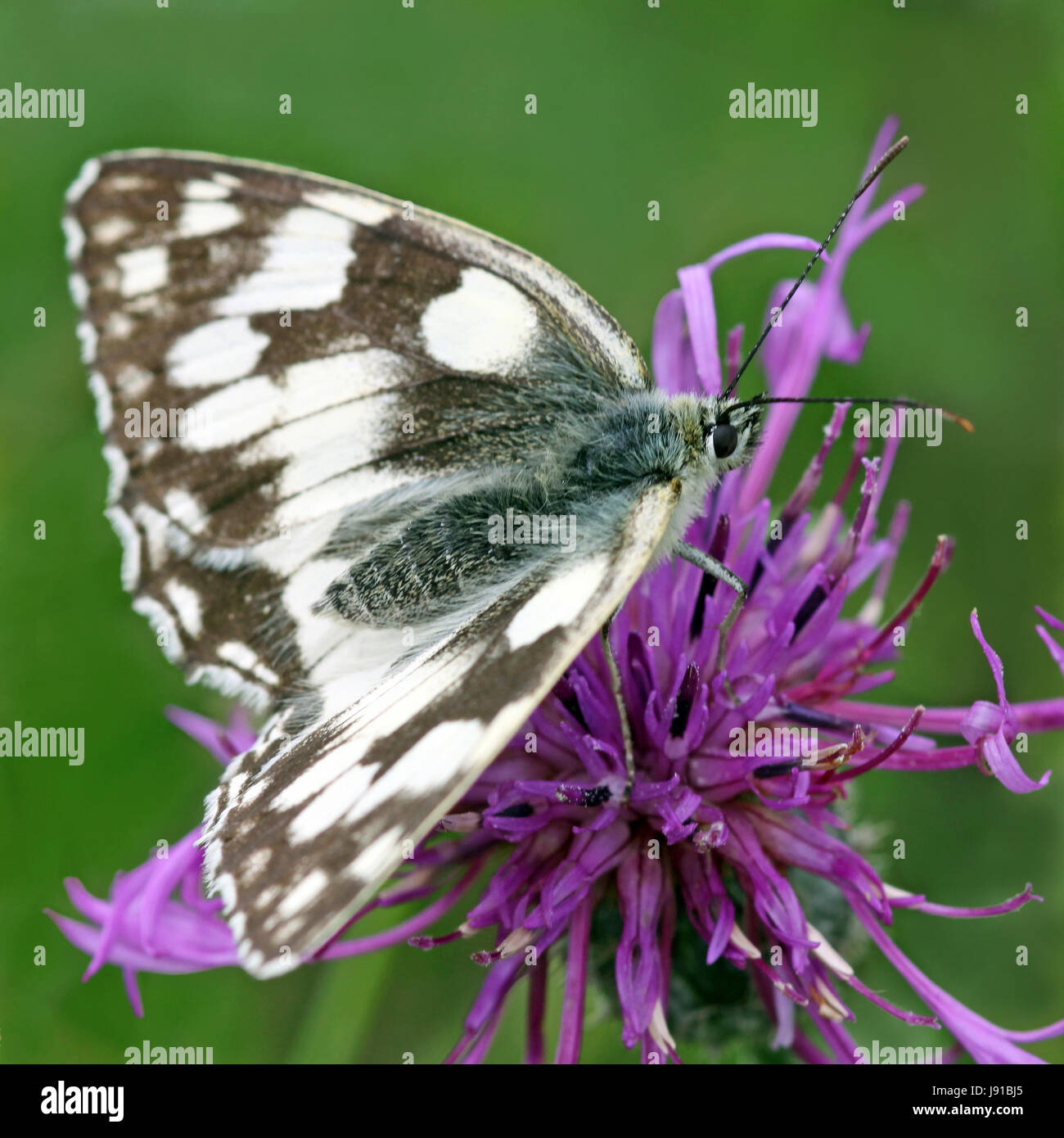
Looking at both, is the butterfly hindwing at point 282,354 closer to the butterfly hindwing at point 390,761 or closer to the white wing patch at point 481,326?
the white wing patch at point 481,326

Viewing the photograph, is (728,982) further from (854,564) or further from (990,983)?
(990,983)

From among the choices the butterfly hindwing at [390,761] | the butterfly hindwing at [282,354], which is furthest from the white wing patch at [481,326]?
the butterfly hindwing at [390,761]

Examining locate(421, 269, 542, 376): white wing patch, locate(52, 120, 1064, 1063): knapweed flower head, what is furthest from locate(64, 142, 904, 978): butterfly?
locate(52, 120, 1064, 1063): knapweed flower head

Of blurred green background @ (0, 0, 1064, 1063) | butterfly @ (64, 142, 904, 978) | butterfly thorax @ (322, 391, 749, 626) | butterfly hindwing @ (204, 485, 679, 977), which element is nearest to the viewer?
butterfly hindwing @ (204, 485, 679, 977)

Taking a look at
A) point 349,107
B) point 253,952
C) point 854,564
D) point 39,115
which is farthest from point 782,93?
point 253,952

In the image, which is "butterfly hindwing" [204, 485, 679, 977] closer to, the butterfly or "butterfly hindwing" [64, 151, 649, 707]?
the butterfly

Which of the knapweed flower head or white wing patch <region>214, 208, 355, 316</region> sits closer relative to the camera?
the knapweed flower head
